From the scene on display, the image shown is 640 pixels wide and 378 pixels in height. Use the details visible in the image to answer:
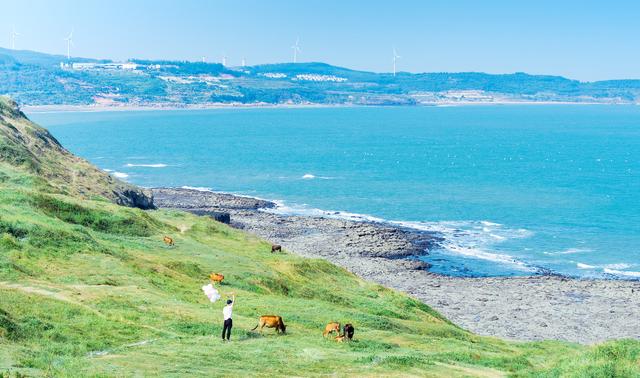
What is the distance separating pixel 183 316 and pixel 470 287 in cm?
5466

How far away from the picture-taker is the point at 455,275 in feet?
298

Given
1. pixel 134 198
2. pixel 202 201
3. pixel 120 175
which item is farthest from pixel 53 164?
pixel 120 175

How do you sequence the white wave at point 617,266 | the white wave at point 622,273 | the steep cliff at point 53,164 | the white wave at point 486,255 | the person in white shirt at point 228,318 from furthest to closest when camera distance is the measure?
the white wave at point 486,255
the white wave at point 617,266
the white wave at point 622,273
the steep cliff at point 53,164
the person in white shirt at point 228,318

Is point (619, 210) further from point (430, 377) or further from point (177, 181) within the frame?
point (430, 377)

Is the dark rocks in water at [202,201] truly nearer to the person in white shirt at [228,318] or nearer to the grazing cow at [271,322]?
the grazing cow at [271,322]

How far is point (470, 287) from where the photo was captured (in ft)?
281

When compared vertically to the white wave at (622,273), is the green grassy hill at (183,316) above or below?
above

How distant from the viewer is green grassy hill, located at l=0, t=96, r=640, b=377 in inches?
1115

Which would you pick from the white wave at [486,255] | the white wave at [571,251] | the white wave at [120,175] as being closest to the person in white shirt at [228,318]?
the white wave at [486,255]

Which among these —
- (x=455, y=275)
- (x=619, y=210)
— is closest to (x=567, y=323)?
(x=455, y=275)

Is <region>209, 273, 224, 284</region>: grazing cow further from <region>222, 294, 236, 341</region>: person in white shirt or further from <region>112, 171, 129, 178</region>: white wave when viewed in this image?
<region>112, 171, 129, 178</region>: white wave

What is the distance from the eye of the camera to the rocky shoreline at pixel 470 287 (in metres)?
71.8

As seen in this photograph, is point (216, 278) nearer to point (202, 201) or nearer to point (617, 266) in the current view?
point (617, 266)

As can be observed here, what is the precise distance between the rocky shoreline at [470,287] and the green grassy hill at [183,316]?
16.6 metres
